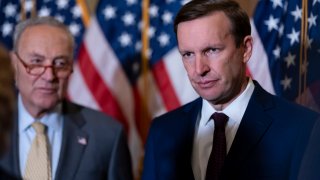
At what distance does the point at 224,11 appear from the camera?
65.9 inches

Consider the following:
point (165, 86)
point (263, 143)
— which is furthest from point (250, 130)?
point (165, 86)

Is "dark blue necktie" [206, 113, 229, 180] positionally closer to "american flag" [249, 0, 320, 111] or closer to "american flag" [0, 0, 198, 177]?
"american flag" [249, 0, 320, 111]

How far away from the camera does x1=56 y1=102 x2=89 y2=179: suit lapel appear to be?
2.08m

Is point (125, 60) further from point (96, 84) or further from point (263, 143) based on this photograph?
point (263, 143)

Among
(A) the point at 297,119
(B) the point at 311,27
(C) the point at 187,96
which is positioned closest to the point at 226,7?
(A) the point at 297,119

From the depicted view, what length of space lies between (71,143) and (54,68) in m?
0.28

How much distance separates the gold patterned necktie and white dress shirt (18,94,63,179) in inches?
0.7

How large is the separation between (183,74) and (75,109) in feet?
2.26

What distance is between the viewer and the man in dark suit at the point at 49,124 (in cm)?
206

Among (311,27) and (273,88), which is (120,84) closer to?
(273,88)

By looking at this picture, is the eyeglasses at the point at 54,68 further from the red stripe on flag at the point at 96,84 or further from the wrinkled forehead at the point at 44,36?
the red stripe on flag at the point at 96,84

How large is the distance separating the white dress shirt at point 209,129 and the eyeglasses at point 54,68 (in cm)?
61

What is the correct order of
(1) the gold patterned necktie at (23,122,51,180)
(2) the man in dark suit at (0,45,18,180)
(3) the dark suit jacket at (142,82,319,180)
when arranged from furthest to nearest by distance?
(1) the gold patterned necktie at (23,122,51,180) → (3) the dark suit jacket at (142,82,319,180) → (2) the man in dark suit at (0,45,18,180)

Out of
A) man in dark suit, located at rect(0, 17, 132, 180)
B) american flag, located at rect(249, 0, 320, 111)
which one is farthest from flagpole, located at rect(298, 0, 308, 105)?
man in dark suit, located at rect(0, 17, 132, 180)
